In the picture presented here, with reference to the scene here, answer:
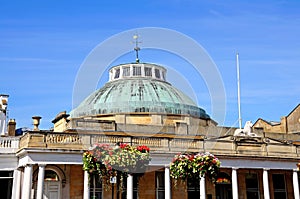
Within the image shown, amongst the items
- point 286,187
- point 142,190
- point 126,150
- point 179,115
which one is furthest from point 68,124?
point 286,187

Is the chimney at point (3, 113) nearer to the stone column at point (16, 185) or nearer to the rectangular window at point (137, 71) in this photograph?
the stone column at point (16, 185)

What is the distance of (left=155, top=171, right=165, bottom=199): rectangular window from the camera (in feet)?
103

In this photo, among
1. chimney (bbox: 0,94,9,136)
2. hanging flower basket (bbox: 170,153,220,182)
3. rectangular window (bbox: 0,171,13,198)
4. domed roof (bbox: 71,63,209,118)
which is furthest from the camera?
domed roof (bbox: 71,63,209,118)

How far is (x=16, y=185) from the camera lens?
2852 cm

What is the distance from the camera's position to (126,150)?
19969mm

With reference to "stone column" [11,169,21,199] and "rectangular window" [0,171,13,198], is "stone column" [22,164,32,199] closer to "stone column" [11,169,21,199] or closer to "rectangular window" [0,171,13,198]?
"stone column" [11,169,21,199]

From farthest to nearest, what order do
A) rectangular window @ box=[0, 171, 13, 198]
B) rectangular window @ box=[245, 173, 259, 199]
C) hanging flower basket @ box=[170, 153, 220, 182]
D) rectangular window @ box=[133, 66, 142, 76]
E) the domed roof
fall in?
rectangular window @ box=[133, 66, 142, 76], the domed roof, rectangular window @ box=[245, 173, 259, 199], rectangular window @ box=[0, 171, 13, 198], hanging flower basket @ box=[170, 153, 220, 182]

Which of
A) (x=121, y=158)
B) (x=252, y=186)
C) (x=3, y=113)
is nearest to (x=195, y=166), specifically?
(x=121, y=158)

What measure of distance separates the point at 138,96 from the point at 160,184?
9.22 m

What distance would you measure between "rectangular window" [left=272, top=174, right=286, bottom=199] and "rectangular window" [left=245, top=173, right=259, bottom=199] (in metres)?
1.69

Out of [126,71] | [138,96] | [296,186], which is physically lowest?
[296,186]

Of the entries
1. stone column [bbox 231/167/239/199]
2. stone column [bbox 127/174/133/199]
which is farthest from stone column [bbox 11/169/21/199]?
stone column [bbox 231/167/239/199]

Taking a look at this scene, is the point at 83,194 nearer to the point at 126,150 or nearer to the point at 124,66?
the point at 126,150

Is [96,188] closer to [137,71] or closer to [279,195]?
[279,195]
